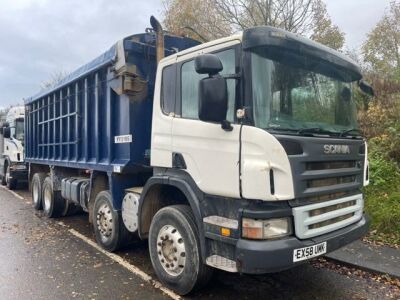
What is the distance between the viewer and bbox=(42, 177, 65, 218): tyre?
8797mm

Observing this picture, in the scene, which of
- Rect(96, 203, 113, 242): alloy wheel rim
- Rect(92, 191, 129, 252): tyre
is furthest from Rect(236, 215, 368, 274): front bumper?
Rect(96, 203, 113, 242): alloy wheel rim

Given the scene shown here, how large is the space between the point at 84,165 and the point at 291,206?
4.29 metres

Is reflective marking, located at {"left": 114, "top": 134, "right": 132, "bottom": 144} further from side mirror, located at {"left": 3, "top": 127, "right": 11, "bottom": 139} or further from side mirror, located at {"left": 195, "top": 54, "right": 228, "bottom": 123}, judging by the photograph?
side mirror, located at {"left": 3, "top": 127, "right": 11, "bottom": 139}

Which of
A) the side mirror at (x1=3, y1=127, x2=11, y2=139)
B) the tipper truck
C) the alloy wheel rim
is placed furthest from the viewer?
the side mirror at (x1=3, y1=127, x2=11, y2=139)

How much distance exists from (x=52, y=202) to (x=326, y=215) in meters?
6.63

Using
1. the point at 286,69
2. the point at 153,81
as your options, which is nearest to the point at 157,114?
the point at 153,81

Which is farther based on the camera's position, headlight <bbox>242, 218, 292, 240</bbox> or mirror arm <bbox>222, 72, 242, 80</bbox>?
mirror arm <bbox>222, 72, 242, 80</bbox>

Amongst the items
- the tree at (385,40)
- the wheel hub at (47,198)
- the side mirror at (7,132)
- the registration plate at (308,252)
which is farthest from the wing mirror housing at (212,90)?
the tree at (385,40)

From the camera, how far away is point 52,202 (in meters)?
8.82

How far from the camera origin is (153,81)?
559cm

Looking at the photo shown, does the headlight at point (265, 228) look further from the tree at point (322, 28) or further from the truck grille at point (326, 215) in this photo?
the tree at point (322, 28)

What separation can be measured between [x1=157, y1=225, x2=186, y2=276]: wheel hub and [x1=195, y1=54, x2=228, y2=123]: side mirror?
1.51 metres

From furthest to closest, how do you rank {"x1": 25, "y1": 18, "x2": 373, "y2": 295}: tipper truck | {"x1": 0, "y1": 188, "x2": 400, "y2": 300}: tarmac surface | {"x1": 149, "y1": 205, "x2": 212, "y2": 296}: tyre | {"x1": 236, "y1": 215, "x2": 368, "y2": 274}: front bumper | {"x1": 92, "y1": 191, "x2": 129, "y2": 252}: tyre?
1. {"x1": 92, "y1": 191, "x2": 129, "y2": 252}: tyre
2. {"x1": 0, "y1": 188, "x2": 400, "y2": 300}: tarmac surface
3. {"x1": 149, "y1": 205, "x2": 212, "y2": 296}: tyre
4. {"x1": 25, "y1": 18, "x2": 373, "y2": 295}: tipper truck
5. {"x1": 236, "y1": 215, "x2": 368, "y2": 274}: front bumper

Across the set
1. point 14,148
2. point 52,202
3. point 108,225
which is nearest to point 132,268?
point 108,225
